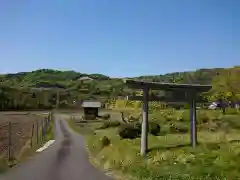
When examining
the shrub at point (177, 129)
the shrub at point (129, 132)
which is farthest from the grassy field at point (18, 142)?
the shrub at point (177, 129)

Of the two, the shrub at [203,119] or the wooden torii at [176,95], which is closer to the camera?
the wooden torii at [176,95]

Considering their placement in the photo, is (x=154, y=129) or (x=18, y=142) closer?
(x=154, y=129)

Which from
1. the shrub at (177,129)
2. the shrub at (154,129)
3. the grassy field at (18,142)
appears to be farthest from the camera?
the shrub at (177,129)

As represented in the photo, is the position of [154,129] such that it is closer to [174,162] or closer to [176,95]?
[176,95]

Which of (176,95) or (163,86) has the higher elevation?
(163,86)

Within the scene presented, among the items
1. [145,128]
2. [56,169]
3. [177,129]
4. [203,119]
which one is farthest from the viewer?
[203,119]

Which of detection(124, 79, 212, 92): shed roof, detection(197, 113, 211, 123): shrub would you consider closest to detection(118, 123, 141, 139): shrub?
detection(124, 79, 212, 92): shed roof

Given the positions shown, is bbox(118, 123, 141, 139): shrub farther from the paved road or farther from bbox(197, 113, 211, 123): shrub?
bbox(197, 113, 211, 123): shrub

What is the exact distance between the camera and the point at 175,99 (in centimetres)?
1866

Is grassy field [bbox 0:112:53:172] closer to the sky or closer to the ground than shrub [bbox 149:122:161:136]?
closer to the ground

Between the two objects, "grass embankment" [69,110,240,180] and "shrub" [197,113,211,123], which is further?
"shrub" [197,113,211,123]

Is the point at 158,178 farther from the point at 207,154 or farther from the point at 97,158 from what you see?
the point at 97,158

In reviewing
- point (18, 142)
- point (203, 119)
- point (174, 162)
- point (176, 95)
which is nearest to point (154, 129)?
point (176, 95)

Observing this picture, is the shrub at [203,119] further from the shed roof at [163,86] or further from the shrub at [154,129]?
the shed roof at [163,86]
